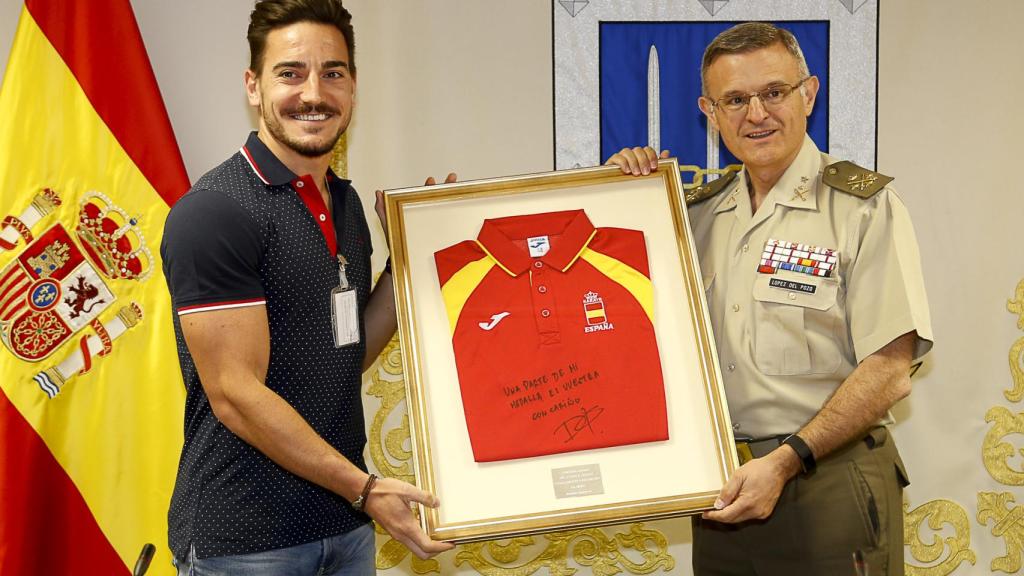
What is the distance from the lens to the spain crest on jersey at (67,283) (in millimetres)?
2684

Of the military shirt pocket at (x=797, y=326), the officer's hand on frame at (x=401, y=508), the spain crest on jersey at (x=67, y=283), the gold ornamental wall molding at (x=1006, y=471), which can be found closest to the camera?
the officer's hand on frame at (x=401, y=508)

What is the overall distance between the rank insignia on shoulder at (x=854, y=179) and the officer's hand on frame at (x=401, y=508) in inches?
50.2

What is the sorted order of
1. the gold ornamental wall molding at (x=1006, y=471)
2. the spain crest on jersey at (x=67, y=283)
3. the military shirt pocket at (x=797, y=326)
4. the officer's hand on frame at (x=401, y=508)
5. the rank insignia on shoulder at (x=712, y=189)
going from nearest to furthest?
the officer's hand on frame at (x=401, y=508), the military shirt pocket at (x=797, y=326), the rank insignia on shoulder at (x=712, y=189), the spain crest on jersey at (x=67, y=283), the gold ornamental wall molding at (x=1006, y=471)

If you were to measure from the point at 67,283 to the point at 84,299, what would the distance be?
70mm

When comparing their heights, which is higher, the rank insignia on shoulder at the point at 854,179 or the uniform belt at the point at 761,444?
the rank insignia on shoulder at the point at 854,179

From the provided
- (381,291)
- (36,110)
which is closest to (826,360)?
(381,291)

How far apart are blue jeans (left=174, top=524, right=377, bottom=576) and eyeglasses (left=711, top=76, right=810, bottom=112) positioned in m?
1.43

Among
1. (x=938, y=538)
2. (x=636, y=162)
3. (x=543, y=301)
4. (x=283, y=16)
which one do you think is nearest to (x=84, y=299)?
(x=283, y=16)

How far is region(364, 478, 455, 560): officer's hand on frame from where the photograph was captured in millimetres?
1966

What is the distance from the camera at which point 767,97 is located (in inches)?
89.2

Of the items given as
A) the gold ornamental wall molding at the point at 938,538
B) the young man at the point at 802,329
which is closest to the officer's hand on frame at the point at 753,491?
the young man at the point at 802,329

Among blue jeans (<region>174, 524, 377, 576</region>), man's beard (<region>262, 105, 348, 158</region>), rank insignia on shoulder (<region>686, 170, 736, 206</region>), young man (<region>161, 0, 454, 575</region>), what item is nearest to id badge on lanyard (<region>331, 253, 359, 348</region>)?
young man (<region>161, 0, 454, 575</region>)

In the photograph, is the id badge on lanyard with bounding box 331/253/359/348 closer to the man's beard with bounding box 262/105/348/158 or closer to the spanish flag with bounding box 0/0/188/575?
the man's beard with bounding box 262/105/348/158

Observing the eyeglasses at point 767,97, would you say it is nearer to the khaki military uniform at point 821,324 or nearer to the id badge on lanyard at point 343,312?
the khaki military uniform at point 821,324
